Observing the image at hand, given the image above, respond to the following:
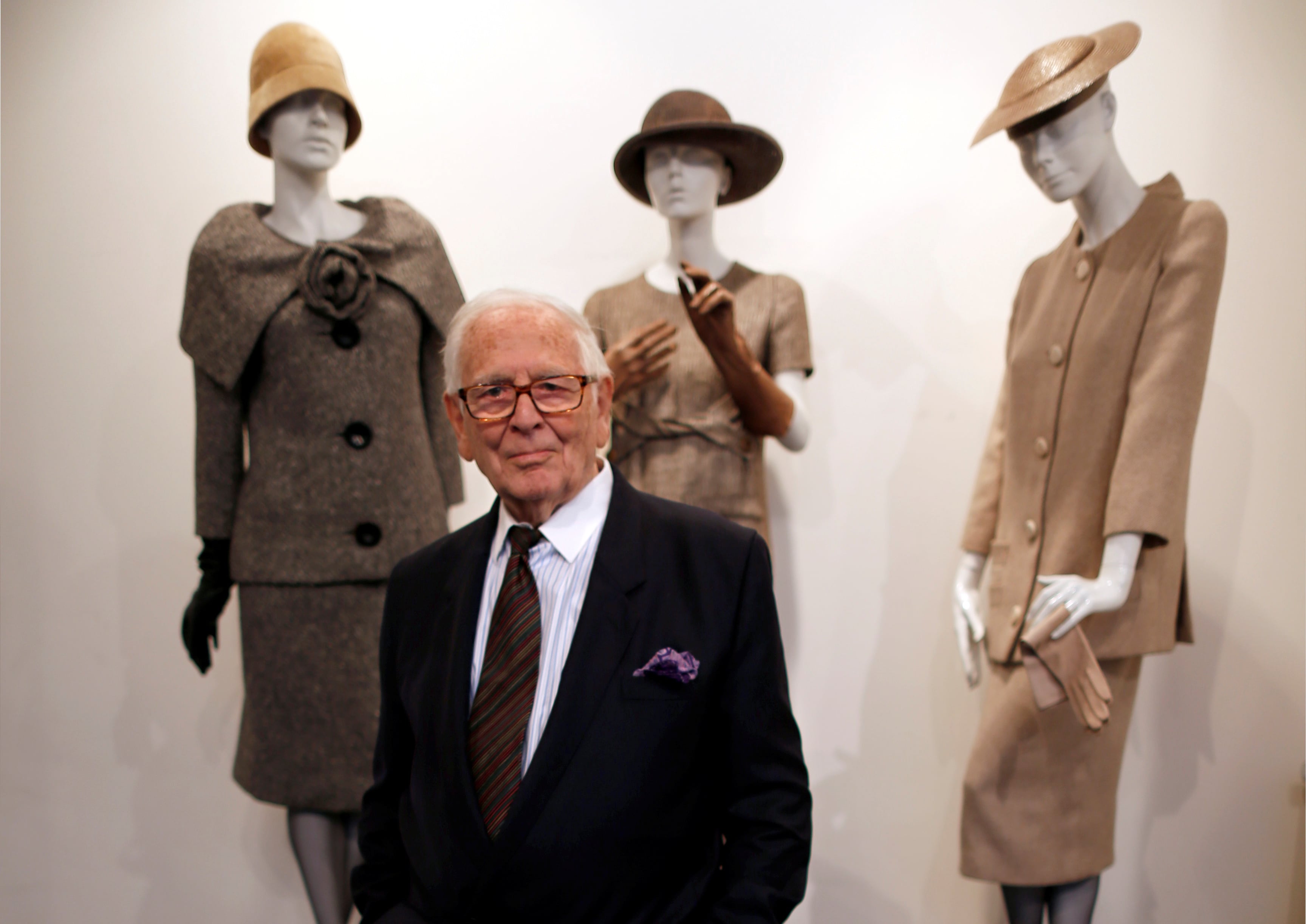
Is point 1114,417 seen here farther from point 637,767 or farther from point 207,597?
point 207,597

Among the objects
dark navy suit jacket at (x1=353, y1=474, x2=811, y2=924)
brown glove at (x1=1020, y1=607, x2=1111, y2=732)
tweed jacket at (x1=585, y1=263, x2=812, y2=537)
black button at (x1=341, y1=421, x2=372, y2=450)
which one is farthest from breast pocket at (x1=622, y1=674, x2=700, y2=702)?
black button at (x1=341, y1=421, x2=372, y2=450)

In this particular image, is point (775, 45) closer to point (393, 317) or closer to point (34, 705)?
point (393, 317)

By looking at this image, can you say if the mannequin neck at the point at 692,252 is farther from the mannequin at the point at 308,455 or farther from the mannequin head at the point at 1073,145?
the mannequin head at the point at 1073,145

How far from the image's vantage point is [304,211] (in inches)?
97.6

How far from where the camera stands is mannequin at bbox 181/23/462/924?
93.0 inches

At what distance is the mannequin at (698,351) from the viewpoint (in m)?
2.50

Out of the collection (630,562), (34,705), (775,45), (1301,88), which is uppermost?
(775,45)

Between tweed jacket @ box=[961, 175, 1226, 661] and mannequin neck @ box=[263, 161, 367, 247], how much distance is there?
174 cm

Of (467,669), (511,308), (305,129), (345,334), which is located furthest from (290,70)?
(467,669)

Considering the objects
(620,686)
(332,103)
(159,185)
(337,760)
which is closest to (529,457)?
(620,686)

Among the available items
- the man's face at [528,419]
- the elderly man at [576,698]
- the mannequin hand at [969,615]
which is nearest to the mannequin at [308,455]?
the elderly man at [576,698]

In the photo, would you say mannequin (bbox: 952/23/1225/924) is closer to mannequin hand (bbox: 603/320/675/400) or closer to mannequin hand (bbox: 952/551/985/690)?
mannequin hand (bbox: 952/551/985/690)

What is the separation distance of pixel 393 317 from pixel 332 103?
0.56m

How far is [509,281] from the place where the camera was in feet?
10.9
